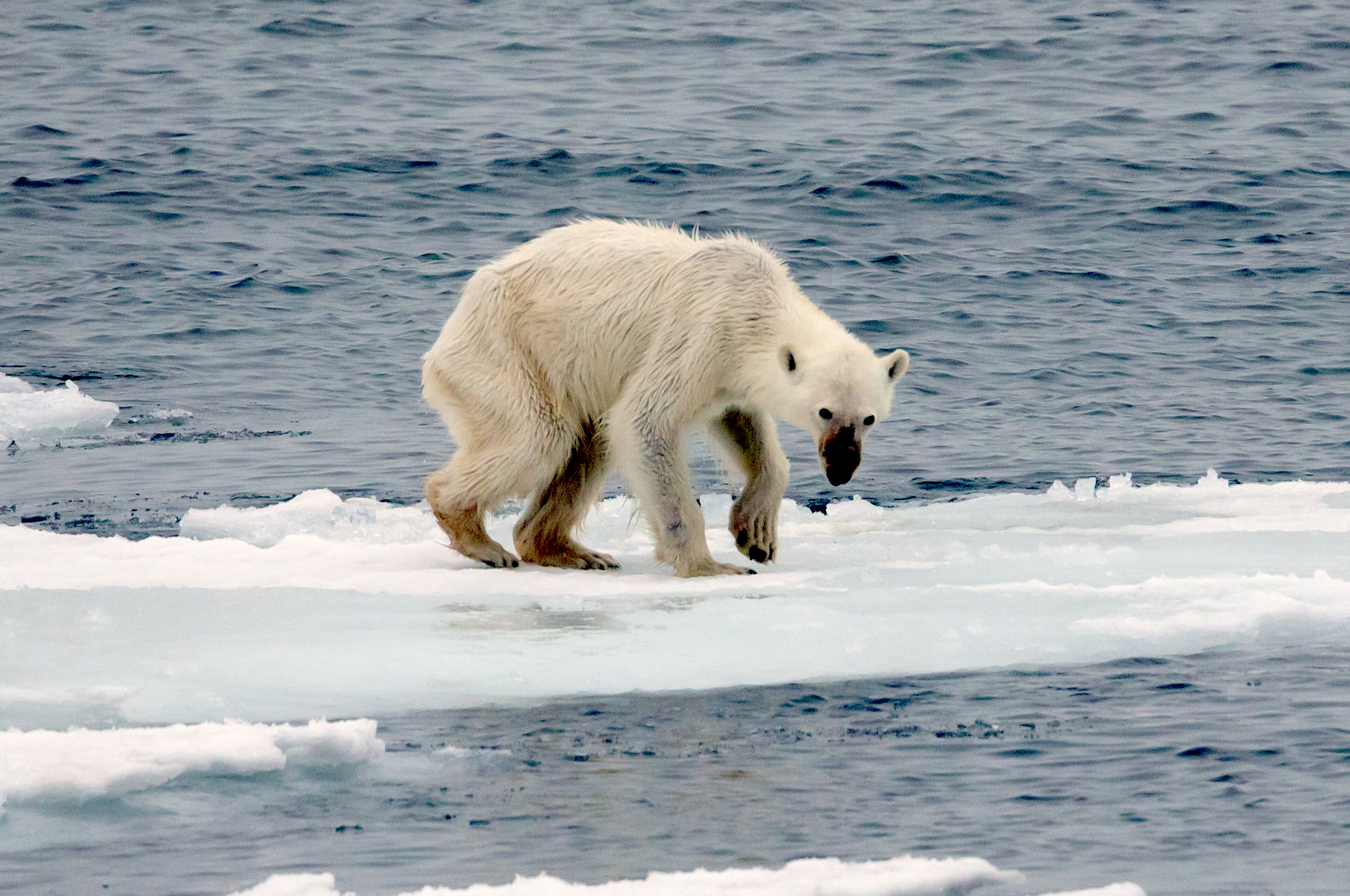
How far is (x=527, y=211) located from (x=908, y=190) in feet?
13.5

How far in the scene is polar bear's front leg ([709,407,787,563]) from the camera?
23.9 ft

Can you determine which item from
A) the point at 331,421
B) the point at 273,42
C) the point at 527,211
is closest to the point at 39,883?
the point at 331,421

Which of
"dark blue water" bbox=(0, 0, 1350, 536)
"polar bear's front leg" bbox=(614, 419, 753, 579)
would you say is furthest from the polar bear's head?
"dark blue water" bbox=(0, 0, 1350, 536)

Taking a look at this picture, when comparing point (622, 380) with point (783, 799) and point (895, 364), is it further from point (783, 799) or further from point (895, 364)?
point (783, 799)

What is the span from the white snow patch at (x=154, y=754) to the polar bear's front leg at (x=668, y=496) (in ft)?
7.64

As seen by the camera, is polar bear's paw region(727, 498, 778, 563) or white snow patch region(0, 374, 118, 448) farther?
white snow patch region(0, 374, 118, 448)

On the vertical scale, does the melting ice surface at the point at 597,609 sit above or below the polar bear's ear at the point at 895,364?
below

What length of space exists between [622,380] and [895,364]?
120 cm

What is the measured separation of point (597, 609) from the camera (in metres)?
6.53

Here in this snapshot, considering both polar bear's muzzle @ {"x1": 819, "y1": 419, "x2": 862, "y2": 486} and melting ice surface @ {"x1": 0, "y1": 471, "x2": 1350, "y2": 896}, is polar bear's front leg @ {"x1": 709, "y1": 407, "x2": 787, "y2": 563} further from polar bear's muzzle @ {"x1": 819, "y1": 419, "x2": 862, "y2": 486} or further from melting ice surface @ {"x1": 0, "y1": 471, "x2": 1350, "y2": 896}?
polar bear's muzzle @ {"x1": 819, "y1": 419, "x2": 862, "y2": 486}

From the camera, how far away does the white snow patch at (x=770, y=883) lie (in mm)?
3838

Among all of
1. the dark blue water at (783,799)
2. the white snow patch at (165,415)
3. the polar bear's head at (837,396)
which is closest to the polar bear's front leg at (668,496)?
the polar bear's head at (837,396)

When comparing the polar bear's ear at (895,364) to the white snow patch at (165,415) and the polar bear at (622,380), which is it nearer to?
the polar bear at (622,380)

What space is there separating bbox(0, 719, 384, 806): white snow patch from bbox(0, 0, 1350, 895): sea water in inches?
0.6
